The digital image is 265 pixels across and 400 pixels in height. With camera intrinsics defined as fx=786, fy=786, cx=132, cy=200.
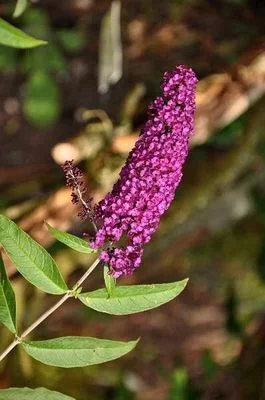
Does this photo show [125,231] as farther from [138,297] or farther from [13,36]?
[13,36]

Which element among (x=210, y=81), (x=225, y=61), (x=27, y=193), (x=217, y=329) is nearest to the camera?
(x=210, y=81)

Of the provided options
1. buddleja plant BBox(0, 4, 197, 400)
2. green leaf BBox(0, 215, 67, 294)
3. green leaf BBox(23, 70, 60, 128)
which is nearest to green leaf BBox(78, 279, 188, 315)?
buddleja plant BBox(0, 4, 197, 400)

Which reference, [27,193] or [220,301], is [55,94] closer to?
[27,193]

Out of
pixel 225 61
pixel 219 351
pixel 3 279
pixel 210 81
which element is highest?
pixel 225 61

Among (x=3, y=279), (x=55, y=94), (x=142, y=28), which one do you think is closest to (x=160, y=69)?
(x=142, y=28)

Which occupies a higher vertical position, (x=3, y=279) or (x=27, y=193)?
(x=27, y=193)

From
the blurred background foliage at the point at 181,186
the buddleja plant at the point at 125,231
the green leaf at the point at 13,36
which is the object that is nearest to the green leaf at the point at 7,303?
the buddleja plant at the point at 125,231
